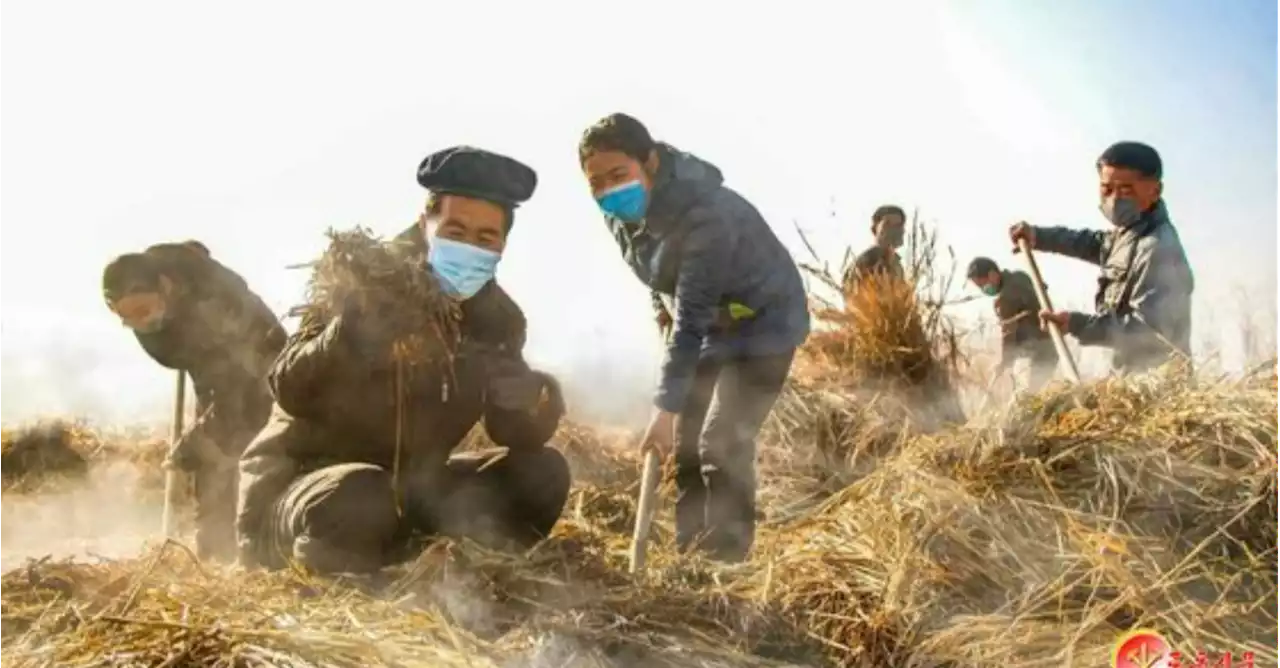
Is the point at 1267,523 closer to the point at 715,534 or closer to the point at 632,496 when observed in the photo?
the point at 715,534

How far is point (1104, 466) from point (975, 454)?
1.35 ft

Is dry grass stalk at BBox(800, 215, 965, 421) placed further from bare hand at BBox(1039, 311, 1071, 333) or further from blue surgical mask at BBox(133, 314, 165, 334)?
blue surgical mask at BBox(133, 314, 165, 334)

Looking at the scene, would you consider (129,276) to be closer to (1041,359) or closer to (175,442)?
(175,442)

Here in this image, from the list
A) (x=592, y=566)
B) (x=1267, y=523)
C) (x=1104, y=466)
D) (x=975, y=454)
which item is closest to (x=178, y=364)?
(x=592, y=566)

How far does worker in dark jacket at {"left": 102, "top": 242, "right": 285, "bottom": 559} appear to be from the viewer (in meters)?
4.35

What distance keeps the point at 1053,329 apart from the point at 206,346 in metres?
3.76

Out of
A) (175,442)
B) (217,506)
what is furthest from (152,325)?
(217,506)

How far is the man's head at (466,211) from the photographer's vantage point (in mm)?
3090

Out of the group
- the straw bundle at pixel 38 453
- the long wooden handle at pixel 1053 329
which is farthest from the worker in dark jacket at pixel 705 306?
the straw bundle at pixel 38 453

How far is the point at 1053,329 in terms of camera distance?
499cm

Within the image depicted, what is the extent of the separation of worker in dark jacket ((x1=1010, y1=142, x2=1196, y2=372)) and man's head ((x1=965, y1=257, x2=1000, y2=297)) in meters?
1.97

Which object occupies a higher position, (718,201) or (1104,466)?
(718,201)

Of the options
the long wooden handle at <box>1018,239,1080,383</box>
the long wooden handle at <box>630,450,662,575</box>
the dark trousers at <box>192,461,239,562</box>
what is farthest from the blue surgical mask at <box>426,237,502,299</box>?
the long wooden handle at <box>1018,239,1080,383</box>

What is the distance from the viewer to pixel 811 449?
5.90 metres
